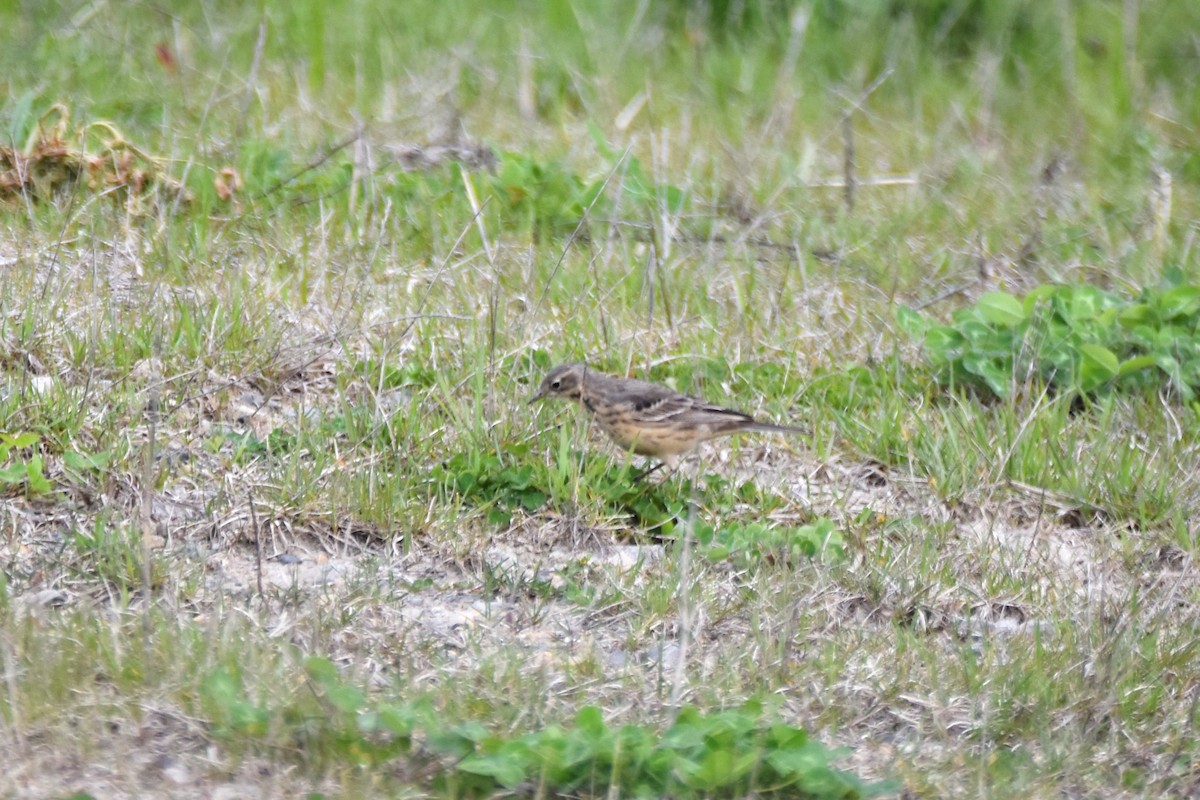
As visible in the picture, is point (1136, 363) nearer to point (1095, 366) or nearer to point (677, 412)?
point (1095, 366)

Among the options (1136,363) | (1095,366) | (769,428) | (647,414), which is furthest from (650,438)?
(1136,363)

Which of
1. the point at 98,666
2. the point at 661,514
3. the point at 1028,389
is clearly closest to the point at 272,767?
the point at 98,666

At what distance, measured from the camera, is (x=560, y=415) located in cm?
572

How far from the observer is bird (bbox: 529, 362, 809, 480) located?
17.9ft

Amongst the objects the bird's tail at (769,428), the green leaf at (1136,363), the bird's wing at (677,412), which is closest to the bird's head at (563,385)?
the bird's wing at (677,412)

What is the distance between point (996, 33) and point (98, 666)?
24.2 feet

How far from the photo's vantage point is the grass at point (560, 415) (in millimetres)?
3920

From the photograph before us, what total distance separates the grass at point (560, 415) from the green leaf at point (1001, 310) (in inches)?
13.3

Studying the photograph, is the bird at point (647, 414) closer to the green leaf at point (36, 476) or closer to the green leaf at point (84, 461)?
the green leaf at point (84, 461)

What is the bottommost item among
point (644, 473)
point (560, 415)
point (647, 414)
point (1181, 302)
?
point (644, 473)

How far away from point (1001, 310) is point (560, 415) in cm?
187

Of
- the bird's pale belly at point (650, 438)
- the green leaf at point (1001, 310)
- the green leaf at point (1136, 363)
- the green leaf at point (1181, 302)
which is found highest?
the green leaf at point (1181, 302)

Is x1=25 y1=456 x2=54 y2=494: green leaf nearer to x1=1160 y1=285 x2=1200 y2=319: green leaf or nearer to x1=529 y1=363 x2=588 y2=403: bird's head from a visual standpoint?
x1=529 y1=363 x2=588 y2=403: bird's head

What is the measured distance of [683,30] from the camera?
9.77m
